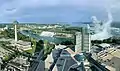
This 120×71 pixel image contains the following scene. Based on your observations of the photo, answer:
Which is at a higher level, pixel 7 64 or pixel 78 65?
pixel 78 65

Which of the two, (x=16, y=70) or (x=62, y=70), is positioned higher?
(x=62, y=70)

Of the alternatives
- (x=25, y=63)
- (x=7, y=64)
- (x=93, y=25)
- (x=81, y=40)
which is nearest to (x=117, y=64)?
(x=25, y=63)

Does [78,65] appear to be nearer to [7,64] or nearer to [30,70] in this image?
[30,70]

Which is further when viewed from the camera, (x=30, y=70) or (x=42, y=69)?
(x=30, y=70)

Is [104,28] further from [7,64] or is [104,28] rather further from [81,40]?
[7,64]

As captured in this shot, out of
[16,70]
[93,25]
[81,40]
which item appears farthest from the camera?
[93,25]

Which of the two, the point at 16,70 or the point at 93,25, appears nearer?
the point at 16,70

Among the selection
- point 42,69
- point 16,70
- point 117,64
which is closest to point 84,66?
point 42,69

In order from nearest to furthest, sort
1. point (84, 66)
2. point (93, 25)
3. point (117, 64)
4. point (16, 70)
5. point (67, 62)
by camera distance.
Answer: point (84, 66) → point (67, 62) → point (117, 64) → point (16, 70) → point (93, 25)

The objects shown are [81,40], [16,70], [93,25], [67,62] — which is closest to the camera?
[67,62]
